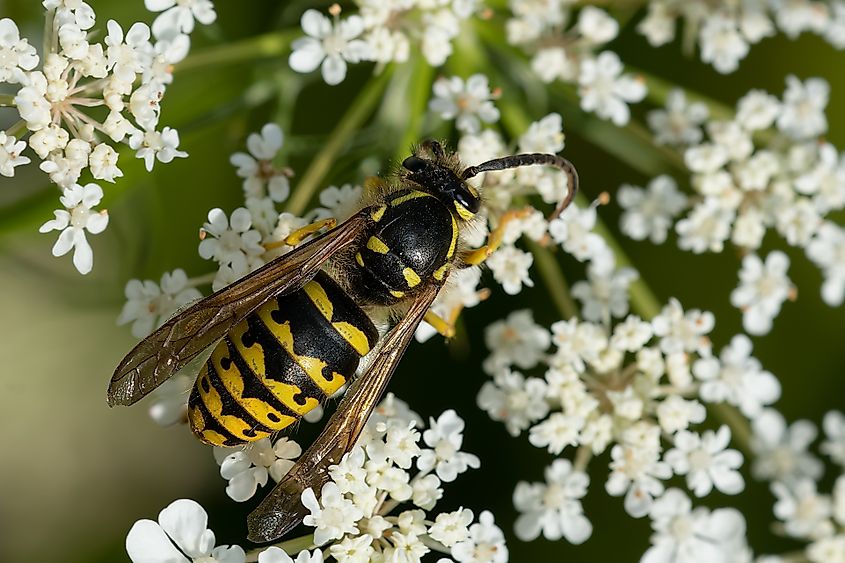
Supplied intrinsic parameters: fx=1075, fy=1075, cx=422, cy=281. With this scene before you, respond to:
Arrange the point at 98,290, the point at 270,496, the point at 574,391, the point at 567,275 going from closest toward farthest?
the point at 270,496 < the point at 574,391 < the point at 98,290 < the point at 567,275

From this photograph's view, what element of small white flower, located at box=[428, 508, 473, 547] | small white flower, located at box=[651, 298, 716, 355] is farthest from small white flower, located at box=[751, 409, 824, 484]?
small white flower, located at box=[428, 508, 473, 547]

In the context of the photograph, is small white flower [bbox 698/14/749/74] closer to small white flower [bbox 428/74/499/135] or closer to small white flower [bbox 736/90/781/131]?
small white flower [bbox 736/90/781/131]

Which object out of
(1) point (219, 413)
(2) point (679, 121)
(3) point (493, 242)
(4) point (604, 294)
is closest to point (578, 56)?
(2) point (679, 121)

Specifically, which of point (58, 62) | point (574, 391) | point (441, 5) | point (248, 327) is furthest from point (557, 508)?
point (58, 62)

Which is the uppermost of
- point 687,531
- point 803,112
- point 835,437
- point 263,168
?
point 263,168

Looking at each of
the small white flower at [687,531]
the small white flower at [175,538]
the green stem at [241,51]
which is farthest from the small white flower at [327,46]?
the small white flower at [687,531]

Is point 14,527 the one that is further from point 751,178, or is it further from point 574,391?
point 751,178

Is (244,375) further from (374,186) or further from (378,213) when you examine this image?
(374,186)
